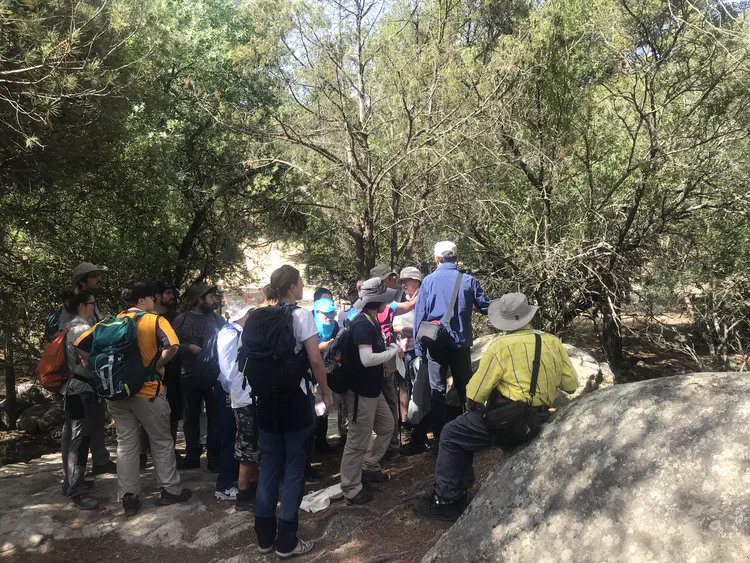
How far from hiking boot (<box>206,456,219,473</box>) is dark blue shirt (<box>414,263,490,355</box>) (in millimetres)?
2502

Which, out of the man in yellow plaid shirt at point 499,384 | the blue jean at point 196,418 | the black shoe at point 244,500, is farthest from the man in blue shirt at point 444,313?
the blue jean at point 196,418

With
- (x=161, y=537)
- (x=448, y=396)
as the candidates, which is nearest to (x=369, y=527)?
(x=161, y=537)

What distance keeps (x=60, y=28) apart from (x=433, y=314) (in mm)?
4355

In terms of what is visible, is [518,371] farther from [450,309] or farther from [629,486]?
[450,309]

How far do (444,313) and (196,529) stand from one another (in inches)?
106

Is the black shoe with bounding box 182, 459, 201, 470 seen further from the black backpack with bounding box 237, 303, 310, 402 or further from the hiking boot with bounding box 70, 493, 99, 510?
the black backpack with bounding box 237, 303, 310, 402

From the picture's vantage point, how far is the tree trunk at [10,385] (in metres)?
8.55

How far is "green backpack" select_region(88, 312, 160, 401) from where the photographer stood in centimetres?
427

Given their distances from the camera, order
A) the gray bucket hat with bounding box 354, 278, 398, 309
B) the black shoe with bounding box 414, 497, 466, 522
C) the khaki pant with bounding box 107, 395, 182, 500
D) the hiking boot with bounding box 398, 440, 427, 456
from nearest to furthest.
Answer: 1. the black shoe with bounding box 414, 497, 466, 522
2. the gray bucket hat with bounding box 354, 278, 398, 309
3. the khaki pant with bounding box 107, 395, 182, 500
4. the hiking boot with bounding box 398, 440, 427, 456

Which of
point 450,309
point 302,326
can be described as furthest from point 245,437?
point 450,309

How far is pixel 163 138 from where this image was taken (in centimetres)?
891

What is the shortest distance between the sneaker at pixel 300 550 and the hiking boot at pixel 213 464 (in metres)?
2.05

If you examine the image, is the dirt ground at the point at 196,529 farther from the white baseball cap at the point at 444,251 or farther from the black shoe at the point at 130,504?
the white baseball cap at the point at 444,251

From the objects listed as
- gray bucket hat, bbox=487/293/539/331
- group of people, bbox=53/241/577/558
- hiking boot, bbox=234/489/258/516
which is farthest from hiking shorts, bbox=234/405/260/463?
gray bucket hat, bbox=487/293/539/331
